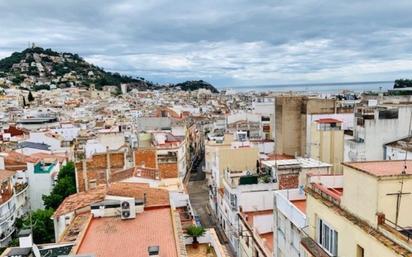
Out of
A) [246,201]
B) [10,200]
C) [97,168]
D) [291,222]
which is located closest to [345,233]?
[291,222]

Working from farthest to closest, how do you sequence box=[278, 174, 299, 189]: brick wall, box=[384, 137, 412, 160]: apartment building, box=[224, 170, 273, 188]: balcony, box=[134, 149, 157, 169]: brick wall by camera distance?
1. box=[134, 149, 157, 169]: brick wall
2. box=[224, 170, 273, 188]: balcony
3. box=[278, 174, 299, 189]: brick wall
4. box=[384, 137, 412, 160]: apartment building

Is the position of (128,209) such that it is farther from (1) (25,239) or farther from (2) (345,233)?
(2) (345,233)

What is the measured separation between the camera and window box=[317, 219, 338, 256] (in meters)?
15.8

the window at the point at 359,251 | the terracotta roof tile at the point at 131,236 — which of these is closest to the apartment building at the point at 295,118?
the terracotta roof tile at the point at 131,236

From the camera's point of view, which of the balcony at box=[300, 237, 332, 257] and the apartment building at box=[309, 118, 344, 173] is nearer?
the balcony at box=[300, 237, 332, 257]

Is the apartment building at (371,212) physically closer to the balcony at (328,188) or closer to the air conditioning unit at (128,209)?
the balcony at (328,188)

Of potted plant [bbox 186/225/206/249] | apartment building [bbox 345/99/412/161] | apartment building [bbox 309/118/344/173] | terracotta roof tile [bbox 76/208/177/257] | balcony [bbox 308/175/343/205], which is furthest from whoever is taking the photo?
apartment building [bbox 309/118/344/173]

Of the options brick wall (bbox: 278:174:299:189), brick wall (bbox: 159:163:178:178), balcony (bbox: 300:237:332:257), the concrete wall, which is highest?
the concrete wall

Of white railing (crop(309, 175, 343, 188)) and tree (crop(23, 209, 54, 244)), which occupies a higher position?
white railing (crop(309, 175, 343, 188))

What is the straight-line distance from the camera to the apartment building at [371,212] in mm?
13039

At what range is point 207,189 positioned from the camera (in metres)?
60.7

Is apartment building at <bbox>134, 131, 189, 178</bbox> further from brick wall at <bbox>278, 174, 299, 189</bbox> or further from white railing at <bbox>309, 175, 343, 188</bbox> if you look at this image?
white railing at <bbox>309, 175, 343, 188</bbox>

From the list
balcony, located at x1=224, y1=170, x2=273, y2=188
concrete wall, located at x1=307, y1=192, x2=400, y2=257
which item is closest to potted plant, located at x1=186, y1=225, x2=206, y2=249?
concrete wall, located at x1=307, y1=192, x2=400, y2=257

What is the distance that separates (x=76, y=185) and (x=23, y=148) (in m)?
25.4
